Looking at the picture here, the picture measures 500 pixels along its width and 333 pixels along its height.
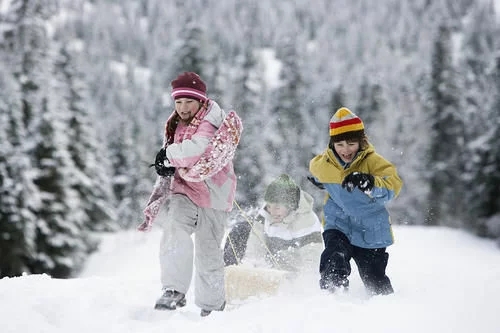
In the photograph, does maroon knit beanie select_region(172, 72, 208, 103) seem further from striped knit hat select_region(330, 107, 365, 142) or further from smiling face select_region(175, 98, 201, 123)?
striped knit hat select_region(330, 107, 365, 142)

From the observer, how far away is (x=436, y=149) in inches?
1321

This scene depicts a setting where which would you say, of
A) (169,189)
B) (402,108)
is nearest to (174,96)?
(169,189)

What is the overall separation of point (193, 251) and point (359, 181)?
1.42 metres

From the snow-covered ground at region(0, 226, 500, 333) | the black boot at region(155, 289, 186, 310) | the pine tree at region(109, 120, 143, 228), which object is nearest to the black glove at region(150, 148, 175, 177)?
the black boot at region(155, 289, 186, 310)

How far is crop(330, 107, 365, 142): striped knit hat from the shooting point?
4.63 m

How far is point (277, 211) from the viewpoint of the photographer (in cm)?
564

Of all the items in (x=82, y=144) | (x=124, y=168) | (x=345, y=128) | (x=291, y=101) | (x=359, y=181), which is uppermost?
(x=345, y=128)

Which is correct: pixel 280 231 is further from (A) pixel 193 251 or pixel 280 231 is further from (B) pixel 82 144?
(B) pixel 82 144

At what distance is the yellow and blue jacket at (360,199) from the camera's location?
4.51 meters

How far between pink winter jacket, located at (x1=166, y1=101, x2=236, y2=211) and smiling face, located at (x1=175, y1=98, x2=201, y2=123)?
0.30 feet

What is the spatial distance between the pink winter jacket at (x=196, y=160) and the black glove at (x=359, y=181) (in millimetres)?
947

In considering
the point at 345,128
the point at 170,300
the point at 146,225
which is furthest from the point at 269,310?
the point at 345,128

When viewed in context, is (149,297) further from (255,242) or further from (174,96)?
(174,96)

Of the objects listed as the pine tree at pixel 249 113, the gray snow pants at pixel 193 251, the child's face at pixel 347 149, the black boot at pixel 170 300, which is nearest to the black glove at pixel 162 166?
the gray snow pants at pixel 193 251
